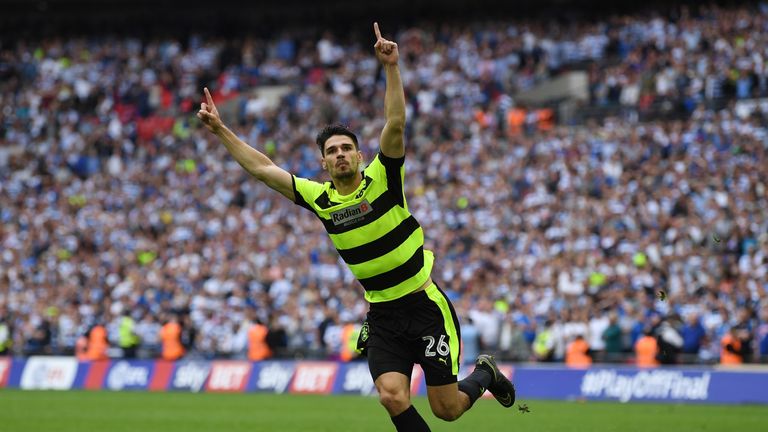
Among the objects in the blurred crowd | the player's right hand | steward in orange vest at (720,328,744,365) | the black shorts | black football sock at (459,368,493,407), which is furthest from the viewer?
the blurred crowd

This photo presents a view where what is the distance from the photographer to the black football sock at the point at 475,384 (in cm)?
924

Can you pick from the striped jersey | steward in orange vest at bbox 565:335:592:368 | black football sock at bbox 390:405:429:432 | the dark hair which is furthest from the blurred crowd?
the dark hair

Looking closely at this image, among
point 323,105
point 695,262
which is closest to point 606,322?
point 695,262

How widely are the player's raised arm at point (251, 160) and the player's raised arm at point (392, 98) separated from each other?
0.96 meters

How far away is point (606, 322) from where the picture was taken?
73.0 feet

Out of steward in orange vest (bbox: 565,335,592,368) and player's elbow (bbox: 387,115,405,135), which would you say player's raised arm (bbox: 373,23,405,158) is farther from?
steward in orange vest (bbox: 565,335,592,368)

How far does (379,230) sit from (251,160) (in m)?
1.22

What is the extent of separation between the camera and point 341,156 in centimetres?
864

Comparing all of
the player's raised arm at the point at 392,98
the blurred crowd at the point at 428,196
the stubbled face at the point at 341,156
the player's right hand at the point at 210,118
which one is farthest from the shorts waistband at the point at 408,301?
the blurred crowd at the point at 428,196

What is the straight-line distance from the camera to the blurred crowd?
75.6 feet

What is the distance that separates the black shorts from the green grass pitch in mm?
5706

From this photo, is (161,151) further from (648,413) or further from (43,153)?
(648,413)

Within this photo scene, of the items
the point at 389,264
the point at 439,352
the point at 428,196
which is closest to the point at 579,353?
the point at 428,196

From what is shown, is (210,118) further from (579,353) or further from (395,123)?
(579,353)
